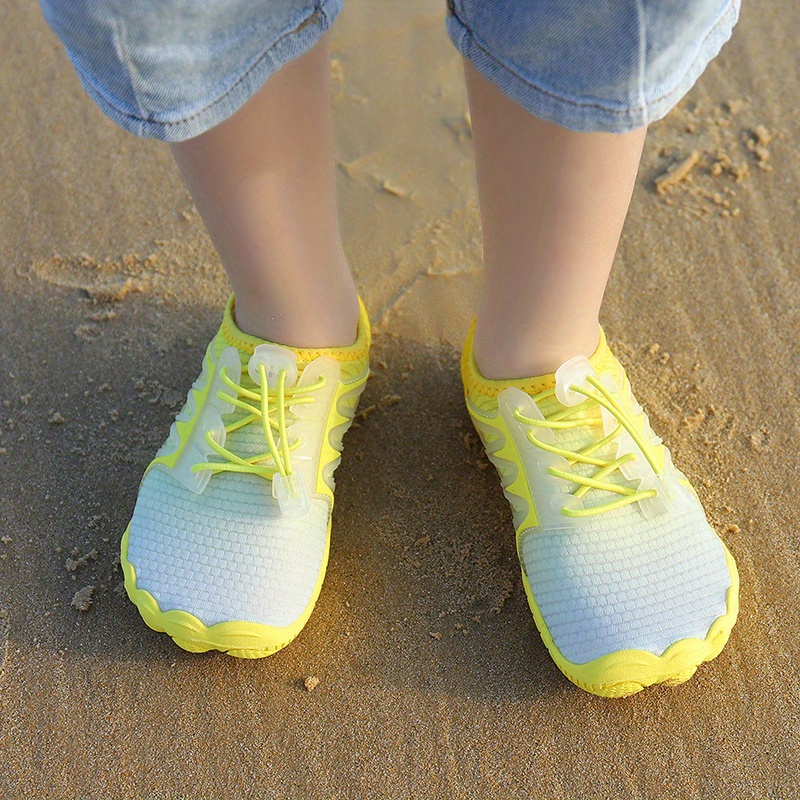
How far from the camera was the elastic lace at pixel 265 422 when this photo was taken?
0.97 meters

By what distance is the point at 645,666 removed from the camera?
0.85 meters

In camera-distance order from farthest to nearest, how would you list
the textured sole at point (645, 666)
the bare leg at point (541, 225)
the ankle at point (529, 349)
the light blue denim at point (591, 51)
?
the ankle at point (529, 349) → the textured sole at point (645, 666) → the bare leg at point (541, 225) → the light blue denim at point (591, 51)

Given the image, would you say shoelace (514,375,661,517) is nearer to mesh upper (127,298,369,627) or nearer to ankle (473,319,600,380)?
ankle (473,319,600,380)

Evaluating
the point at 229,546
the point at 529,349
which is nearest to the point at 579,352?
the point at 529,349

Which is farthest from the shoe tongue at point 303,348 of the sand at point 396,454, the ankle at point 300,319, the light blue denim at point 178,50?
the light blue denim at point 178,50

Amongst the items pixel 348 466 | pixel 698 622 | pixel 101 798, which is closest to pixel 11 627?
pixel 101 798

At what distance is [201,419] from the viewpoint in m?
1.02

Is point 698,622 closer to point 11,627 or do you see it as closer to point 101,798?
point 101,798

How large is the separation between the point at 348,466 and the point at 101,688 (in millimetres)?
402

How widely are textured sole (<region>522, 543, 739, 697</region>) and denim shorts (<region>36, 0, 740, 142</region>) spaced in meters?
0.52

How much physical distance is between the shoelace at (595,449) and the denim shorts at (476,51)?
0.38 m

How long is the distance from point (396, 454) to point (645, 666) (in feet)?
1.40

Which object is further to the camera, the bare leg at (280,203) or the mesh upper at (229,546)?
the mesh upper at (229,546)

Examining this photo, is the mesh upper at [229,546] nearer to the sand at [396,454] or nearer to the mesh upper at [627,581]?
the sand at [396,454]
